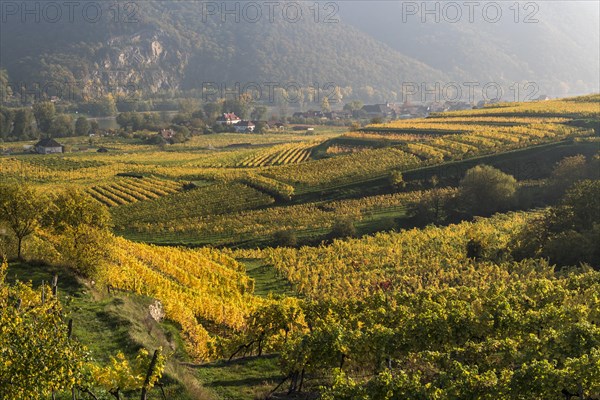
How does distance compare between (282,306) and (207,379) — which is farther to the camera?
(282,306)

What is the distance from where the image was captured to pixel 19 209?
112 feet

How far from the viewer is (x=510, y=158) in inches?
3597

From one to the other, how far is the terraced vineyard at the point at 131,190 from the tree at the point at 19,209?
4769 centimetres

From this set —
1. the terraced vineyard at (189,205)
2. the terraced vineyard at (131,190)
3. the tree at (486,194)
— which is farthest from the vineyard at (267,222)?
the terraced vineyard at (131,190)

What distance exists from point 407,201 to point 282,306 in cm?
5371

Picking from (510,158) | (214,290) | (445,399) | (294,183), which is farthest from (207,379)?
(510,158)

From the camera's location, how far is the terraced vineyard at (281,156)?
385 ft

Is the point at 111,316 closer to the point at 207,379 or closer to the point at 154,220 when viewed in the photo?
the point at 207,379

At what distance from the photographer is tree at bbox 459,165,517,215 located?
73.9 meters

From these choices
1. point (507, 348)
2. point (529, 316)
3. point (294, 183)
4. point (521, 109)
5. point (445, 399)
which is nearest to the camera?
point (445, 399)

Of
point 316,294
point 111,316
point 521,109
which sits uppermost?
point 521,109

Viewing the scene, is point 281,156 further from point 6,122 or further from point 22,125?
point 6,122

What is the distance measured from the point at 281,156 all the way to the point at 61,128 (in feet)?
275

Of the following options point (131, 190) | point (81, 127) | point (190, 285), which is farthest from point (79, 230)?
point (81, 127)
